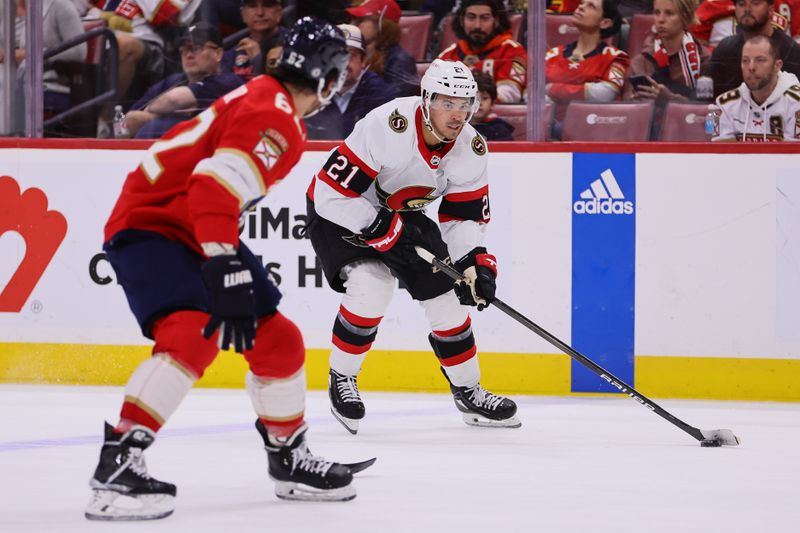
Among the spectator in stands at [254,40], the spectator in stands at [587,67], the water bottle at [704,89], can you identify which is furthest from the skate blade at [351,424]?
the water bottle at [704,89]

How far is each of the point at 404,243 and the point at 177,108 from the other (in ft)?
5.51

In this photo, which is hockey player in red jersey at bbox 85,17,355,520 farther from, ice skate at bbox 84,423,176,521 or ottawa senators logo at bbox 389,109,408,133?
ottawa senators logo at bbox 389,109,408,133

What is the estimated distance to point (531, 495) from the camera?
3131 millimetres

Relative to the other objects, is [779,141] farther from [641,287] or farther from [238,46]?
[238,46]

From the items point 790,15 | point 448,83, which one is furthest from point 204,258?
point 790,15

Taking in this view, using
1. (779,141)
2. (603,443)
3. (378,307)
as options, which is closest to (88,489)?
(378,307)

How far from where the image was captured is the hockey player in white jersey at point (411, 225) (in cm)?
411

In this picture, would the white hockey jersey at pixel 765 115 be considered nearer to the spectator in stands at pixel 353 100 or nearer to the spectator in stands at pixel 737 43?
the spectator in stands at pixel 737 43

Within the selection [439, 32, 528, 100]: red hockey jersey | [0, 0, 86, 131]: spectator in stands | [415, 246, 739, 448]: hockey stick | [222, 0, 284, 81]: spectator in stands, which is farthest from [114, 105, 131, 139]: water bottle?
[415, 246, 739, 448]: hockey stick

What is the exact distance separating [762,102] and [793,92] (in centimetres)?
13

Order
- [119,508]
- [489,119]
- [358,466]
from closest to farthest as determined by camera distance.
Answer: [119,508] → [358,466] → [489,119]

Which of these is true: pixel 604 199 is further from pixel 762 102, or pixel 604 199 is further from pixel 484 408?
pixel 484 408

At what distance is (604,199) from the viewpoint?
514 cm

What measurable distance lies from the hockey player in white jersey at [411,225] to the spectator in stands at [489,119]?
0.95 m
